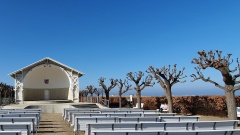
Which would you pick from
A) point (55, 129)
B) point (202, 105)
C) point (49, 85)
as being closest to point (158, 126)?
point (55, 129)

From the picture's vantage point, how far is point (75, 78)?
34.8 meters

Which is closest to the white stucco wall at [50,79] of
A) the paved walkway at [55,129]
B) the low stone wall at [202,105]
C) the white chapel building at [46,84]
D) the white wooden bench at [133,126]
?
the white chapel building at [46,84]

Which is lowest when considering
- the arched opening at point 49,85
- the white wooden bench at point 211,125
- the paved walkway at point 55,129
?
the paved walkway at point 55,129

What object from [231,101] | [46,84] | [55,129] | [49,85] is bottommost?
[55,129]

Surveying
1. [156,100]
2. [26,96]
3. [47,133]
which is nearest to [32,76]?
[26,96]

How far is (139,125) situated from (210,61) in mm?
8194

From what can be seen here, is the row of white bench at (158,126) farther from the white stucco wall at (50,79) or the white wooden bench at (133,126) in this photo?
the white stucco wall at (50,79)

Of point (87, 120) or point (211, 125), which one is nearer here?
point (211, 125)

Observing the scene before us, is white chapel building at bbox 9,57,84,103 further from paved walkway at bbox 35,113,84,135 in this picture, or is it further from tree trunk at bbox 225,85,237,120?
tree trunk at bbox 225,85,237,120

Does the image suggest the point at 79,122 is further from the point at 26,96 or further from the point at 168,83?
the point at 26,96

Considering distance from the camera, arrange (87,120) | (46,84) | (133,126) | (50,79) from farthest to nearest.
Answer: (50,79)
(46,84)
(87,120)
(133,126)

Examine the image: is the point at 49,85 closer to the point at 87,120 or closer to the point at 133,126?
the point at 87,120

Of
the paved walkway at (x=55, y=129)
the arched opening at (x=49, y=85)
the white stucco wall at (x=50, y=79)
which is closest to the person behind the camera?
the paved walkway at (x=55, y=129)

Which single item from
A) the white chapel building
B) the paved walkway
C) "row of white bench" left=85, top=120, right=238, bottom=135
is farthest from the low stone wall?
the white chapel building
